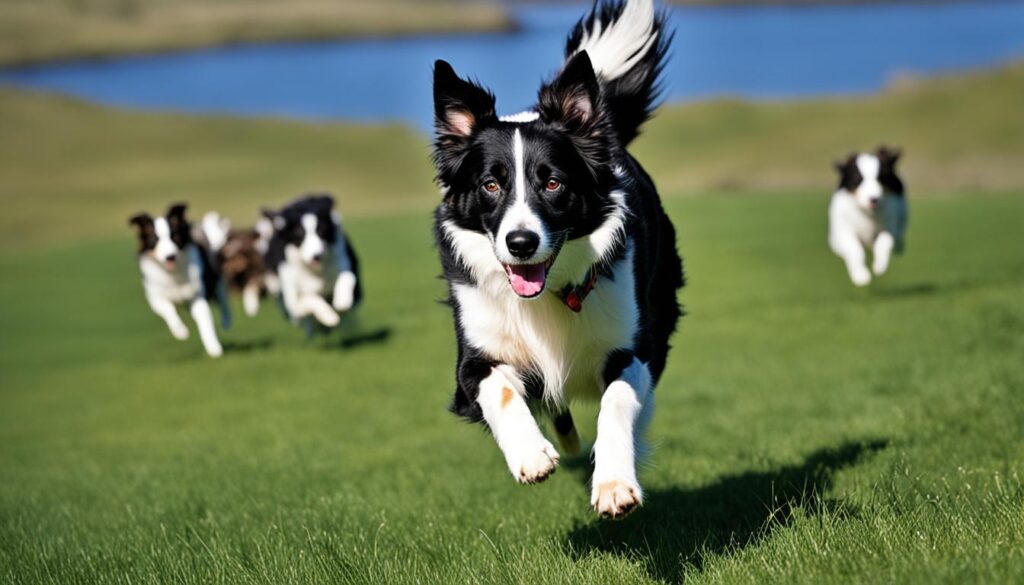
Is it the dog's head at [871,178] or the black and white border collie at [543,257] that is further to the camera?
the dog's head at [871,178]

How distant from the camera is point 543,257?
5.30 m

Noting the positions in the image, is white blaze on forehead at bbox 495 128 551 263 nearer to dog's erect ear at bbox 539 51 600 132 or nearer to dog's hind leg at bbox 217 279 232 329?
dog's erect ear at bbox 539 51 600 132

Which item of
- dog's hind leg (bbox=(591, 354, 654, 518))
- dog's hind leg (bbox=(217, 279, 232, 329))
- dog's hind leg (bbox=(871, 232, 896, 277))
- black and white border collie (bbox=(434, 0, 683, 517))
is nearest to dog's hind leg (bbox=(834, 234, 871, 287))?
dog's hind leg (bbox=(871, 232, 896, 277))

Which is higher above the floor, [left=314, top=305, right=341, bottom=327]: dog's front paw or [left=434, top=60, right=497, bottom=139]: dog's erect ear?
[left=434, top=60, right=497, bottom=139]: dog's erect ear

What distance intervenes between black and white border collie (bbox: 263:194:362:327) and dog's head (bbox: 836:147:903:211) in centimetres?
690

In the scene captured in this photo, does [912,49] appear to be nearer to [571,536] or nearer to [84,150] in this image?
[84,150]

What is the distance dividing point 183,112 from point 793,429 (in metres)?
71.3

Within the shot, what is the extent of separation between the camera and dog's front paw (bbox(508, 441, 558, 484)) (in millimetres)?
4852

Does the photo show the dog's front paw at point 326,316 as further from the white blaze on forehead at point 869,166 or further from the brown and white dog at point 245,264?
the white blaze on forehead at point 869,166

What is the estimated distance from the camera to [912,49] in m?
98.9

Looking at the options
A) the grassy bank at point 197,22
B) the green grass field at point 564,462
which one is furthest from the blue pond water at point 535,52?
the green grass field at point 564,462

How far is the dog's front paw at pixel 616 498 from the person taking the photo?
15.2ft

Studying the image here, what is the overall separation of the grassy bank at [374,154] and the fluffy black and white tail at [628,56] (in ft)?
82.8

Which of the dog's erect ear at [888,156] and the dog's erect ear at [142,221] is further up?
the dog's erect ear at [888,156]
